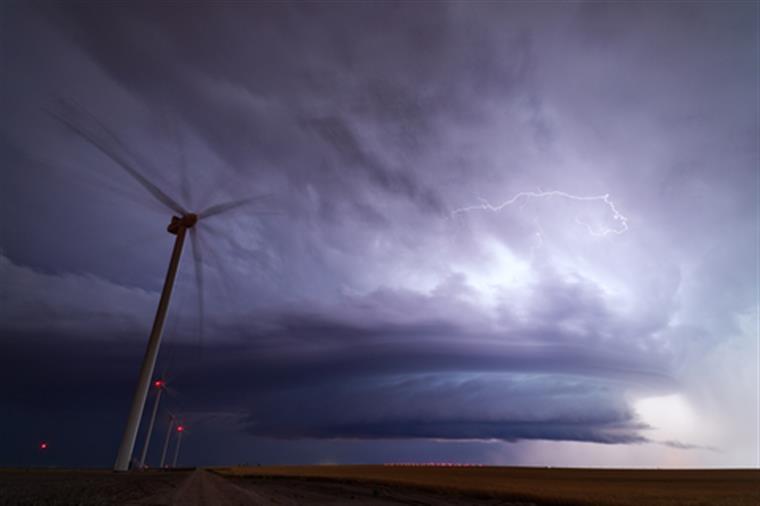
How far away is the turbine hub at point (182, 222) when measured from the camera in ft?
252

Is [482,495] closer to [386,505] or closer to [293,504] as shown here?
[386,505]

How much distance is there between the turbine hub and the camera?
7675 cm

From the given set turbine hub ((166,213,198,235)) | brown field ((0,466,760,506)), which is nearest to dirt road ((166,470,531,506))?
brown field ((0,466,760,506))

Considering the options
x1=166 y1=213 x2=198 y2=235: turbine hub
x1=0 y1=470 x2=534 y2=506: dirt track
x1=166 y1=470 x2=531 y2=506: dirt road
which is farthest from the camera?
x1=166 y1=213 x2=198 y2=235: turbine hub

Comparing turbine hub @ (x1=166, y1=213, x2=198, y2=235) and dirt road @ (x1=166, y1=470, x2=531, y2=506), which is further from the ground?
turbine hub @ (x1=166, y1=213, x2=198, y2=235)

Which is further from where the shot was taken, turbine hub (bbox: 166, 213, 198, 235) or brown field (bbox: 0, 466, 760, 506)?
turbine hub (bbox: 166, 213, 198, 235)

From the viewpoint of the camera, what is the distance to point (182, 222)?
76.8 meters

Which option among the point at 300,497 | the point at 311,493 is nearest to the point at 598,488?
the point at 311,493

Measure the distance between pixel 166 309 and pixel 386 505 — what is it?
1931 inches

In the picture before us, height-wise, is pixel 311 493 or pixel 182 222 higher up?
pixel 182 222

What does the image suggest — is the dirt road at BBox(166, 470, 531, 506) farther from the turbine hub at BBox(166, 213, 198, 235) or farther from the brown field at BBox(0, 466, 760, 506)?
the turbine hub at BBox(166, 213, 198, 235)

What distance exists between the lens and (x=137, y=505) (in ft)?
71.7

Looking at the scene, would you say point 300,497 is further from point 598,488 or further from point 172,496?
point 598,488

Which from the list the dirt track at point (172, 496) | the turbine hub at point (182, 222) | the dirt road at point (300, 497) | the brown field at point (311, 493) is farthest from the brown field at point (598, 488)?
the turbine hub at point (182, 222)
